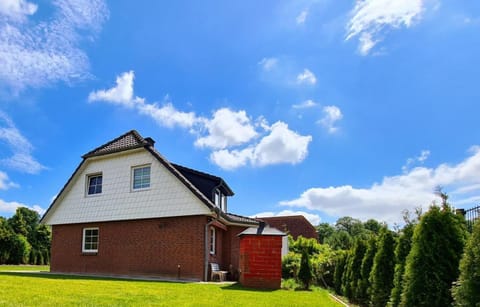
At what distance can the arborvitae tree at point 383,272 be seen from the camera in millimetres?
7930

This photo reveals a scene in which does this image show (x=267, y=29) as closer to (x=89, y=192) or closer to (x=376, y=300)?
(x=376, y=300)

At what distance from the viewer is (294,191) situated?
19359mm

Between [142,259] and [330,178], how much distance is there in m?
9.21

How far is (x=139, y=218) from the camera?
55.5 feet

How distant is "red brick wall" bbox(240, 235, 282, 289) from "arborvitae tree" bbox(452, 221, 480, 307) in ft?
28.3

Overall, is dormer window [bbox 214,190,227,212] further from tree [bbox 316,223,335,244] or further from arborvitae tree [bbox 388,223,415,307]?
tree [bbox 316,223,335,244]

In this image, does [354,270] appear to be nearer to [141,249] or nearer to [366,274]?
[366,274]

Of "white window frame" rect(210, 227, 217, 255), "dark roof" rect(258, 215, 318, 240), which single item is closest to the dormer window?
"white window frame" rect(210, 227, 217, 255)

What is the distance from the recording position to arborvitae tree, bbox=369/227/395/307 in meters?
7.93

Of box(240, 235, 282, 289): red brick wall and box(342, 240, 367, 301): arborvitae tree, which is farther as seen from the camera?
box(240, 235, 282, 289): red brick wall

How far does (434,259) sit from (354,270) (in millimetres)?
5962

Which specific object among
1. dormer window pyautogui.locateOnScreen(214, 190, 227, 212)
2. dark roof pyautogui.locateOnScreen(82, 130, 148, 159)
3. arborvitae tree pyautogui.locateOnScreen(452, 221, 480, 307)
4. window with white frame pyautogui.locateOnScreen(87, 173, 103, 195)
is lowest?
arborvitae tree pyautogui.locateOnScreen(452, 221, 480, 307)

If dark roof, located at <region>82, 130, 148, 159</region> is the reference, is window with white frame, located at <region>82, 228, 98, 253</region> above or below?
below

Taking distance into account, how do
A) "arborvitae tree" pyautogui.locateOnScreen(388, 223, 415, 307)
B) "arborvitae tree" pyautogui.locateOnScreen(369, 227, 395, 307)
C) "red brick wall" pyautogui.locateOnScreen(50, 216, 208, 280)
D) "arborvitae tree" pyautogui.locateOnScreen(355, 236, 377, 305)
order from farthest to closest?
"red brick wall" pyautogui.locateOnScreen(50, 216, 208, 280)
"arborvitae tree" pyautogui.locateOnScreen(355, 236, 377, 305)
"arborvitae tree" pyautogui.locateOnScreen(369, 227, 395, 307)
"arborvitae tree" pyautogui.locateOnScreen(388, 223, 415, 307)
